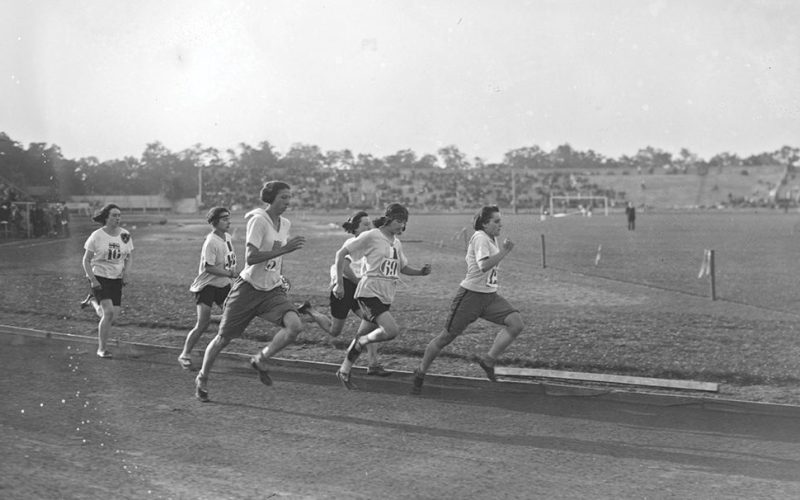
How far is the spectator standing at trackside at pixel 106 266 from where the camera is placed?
356 inches

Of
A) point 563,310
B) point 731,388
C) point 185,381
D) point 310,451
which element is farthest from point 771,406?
point 563,310

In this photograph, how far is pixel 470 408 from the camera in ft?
22.4

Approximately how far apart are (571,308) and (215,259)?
6.85m

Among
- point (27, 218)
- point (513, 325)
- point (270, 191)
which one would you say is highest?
point (270, 191)

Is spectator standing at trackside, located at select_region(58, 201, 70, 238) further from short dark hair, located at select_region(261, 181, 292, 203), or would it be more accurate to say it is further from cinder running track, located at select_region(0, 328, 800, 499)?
short dark hair, located at select_region(261, 181, 292, 203)

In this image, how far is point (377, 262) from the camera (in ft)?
25.0

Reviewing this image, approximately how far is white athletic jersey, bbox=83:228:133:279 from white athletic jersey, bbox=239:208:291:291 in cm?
277

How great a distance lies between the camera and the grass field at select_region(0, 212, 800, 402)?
8844mm

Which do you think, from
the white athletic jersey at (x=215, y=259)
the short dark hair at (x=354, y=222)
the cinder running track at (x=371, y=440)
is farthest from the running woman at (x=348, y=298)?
the white athletic jersey at (x=215, y=259)

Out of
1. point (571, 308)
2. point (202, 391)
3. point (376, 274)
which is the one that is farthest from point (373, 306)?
point (571, 308)

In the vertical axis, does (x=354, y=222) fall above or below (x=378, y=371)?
above

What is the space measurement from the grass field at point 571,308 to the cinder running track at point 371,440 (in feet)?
4.15

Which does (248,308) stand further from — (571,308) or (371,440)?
(571,308)

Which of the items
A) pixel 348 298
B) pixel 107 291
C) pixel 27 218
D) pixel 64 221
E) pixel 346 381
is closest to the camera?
pixel 346 381
